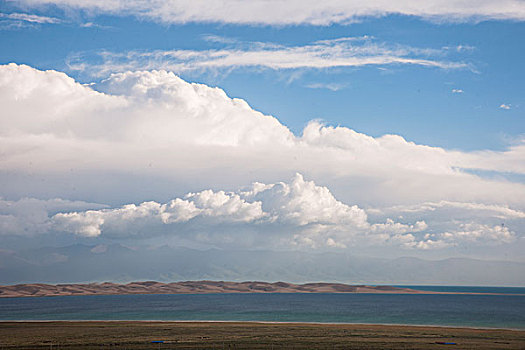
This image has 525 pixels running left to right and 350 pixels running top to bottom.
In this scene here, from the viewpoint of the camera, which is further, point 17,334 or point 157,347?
point 17,334

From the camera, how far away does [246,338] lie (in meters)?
96.9

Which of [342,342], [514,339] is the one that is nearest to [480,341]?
[514,339]

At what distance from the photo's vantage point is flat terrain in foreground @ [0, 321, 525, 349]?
3368 inches

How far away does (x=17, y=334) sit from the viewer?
355 ft

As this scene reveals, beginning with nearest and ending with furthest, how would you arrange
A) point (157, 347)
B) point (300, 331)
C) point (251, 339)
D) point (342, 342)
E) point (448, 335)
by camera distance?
1. point (157, 347)
2. point (342, 342)
3. point (251, 339)
4. point (448, 335)
5. point (300, 331)

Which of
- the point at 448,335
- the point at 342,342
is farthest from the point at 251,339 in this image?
the point at 448,335

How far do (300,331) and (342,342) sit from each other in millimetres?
23454

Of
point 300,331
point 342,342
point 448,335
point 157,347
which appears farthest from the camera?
point 300,331

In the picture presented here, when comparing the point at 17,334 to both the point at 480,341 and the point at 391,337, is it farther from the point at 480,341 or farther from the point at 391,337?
the point at 480,341

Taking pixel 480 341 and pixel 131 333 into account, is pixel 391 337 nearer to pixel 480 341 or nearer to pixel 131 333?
pixel 480 341

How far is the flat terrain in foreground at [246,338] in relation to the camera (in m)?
85.6

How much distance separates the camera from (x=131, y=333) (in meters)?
107

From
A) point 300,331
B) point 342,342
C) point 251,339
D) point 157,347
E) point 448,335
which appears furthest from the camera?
point 300,331

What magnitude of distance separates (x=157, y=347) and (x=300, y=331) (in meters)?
37.6
